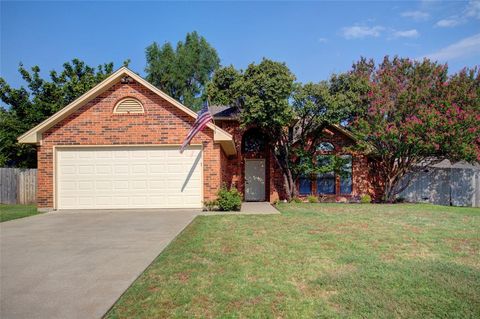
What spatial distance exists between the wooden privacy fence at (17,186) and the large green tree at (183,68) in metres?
19.7

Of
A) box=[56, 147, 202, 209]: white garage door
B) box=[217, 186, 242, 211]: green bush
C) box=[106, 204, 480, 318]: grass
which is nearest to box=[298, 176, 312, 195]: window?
box=[217, 186, 242, 211]: green bush

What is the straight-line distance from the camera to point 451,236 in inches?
333

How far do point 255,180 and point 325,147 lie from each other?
4.29 metres

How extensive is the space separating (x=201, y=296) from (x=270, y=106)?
40.2ft

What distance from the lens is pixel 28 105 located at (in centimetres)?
2228

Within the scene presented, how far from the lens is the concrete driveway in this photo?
427 centimetres

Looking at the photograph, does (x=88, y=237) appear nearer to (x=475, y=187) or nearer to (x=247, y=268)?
(x=247, y=268)

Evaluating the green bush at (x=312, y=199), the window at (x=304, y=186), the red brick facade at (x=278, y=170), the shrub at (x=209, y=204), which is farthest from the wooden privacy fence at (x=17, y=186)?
the green bush at (x=312, y=199)

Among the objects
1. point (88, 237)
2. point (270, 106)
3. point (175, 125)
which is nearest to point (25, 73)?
point (175, 125)

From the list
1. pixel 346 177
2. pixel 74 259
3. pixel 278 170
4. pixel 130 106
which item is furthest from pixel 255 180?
pixel 74 259

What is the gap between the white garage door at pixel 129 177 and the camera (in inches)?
531

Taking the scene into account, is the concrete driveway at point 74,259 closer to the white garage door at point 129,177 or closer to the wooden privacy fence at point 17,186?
the white garage door at point 129,177

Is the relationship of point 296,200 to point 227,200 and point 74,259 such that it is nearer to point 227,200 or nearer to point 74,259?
point 227,200

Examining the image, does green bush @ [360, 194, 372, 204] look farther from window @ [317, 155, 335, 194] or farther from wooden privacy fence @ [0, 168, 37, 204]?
wooden privacy fence @ [0, 168, 37, 204]
